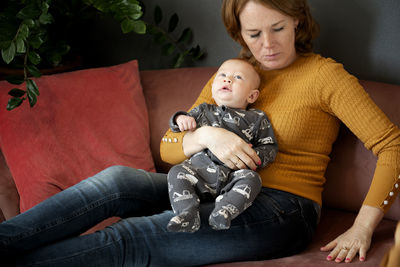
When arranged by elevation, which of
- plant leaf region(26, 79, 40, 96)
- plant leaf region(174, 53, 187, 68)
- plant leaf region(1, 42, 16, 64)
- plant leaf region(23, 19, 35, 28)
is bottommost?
plant leaf region(26, 79, 40, 96)

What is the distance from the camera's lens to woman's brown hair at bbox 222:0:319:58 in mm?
1642

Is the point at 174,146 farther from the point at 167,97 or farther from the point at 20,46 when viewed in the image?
A: the point at 20,46

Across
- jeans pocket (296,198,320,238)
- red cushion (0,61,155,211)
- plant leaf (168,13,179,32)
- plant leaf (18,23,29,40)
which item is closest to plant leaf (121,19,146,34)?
red cushion (0,61,155,211)

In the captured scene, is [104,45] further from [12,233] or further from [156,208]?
[12,233]

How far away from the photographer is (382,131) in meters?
1.54

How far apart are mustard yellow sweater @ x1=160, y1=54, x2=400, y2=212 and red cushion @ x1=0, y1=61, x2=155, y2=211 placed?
1.11 ft

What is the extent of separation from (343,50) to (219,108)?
0.66 metres

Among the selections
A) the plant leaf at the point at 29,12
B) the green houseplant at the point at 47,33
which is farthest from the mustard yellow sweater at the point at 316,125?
the plant leaf at the point at 29,12

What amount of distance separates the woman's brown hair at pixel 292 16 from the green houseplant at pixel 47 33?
0.51 meters

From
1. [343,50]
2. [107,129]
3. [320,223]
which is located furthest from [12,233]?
[343,50]

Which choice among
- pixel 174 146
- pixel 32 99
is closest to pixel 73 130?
pixel 32 99

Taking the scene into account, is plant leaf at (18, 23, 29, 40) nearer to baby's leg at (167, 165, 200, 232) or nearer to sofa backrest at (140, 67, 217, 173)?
sofa backrest at (140, 67, 217, 173)

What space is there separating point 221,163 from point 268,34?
0.47 m

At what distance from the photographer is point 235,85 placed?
167 centimetres
